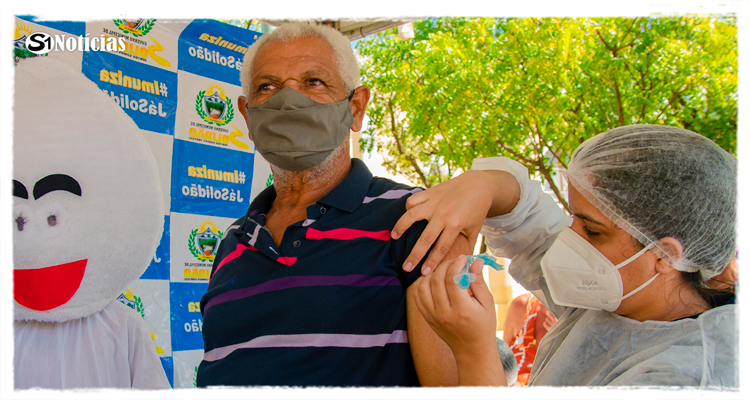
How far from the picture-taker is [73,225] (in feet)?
5.40

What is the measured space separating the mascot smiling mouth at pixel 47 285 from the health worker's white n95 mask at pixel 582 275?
5.43ft

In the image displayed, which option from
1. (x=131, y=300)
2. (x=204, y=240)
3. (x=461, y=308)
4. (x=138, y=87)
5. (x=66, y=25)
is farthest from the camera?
(x=204, y=240)

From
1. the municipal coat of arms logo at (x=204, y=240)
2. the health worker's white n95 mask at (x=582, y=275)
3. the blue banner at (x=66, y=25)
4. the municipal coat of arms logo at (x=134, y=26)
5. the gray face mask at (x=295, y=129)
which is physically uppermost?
the municipal coat of arms logo at (x=134, y=26)

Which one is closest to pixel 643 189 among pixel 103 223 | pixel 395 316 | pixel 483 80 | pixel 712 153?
pixel 712 153

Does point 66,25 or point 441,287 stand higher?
point 66,25

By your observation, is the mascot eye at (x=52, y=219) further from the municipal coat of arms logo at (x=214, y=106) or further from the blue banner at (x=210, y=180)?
the municipal coat of arms logo at (x=214, y=106)

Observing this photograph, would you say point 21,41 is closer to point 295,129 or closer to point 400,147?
point 295,129

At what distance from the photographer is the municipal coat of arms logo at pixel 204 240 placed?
247 centimetres

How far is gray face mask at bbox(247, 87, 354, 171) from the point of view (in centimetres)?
162

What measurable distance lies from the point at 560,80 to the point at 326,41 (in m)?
4.26

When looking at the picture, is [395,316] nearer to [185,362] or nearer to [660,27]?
[185,362]

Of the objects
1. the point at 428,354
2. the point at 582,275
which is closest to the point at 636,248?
the point at 582,275

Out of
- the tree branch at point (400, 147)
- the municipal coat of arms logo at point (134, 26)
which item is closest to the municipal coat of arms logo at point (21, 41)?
the municipal coat of arms logo at point (134, 26)

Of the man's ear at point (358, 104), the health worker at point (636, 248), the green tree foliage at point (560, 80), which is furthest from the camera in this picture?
the green tree foliage at point (560, 80)
